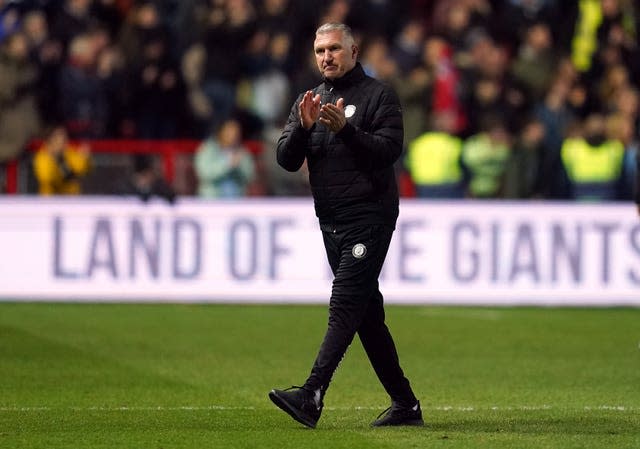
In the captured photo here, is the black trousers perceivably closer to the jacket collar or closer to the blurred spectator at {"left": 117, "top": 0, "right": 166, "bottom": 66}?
the jacket collar

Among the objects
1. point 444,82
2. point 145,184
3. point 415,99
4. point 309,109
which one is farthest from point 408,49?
point 309,109

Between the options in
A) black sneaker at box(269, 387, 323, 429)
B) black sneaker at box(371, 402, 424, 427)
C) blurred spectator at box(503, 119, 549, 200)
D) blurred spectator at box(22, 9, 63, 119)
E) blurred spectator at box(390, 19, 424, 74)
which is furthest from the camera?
blurred spectator at box(390, 19, 424, 74)

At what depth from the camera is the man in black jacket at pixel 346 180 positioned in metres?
8.98

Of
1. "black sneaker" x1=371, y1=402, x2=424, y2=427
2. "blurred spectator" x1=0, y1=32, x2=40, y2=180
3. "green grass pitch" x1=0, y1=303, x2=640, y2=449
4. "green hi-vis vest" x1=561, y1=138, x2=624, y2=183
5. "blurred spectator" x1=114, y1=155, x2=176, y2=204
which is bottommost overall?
"green grass pitch" x1=0, y1=303, x2=640, y2=449

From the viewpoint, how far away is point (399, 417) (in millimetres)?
9453

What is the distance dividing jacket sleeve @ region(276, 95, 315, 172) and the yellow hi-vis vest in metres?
12.0

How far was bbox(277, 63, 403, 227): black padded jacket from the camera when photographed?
909 centimetres

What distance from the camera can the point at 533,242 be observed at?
64.2 feet

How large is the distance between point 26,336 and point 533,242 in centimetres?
686

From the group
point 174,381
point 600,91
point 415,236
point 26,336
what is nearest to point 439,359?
point 174,381

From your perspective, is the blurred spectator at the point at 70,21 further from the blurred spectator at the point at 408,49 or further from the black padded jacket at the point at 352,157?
the black padded jacket at the point at 352,157

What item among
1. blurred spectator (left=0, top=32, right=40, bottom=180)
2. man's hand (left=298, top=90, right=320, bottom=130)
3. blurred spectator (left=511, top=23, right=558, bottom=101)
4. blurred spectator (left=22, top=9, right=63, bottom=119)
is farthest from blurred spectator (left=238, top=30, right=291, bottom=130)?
man's hand (left=298, top=90, right=320, bottom=130)

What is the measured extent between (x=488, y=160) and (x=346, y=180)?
12.4m

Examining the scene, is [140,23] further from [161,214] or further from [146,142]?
[161,214]
